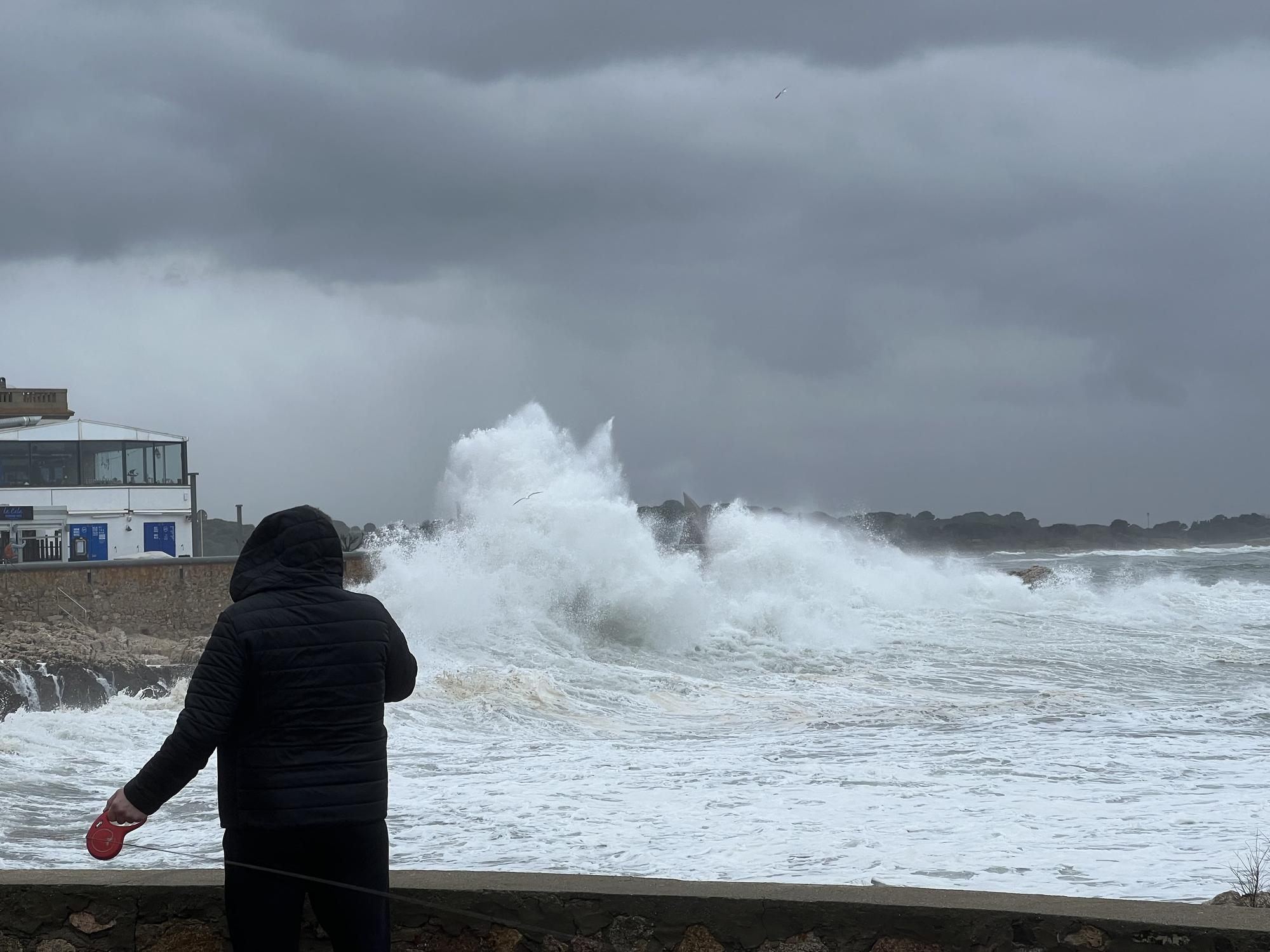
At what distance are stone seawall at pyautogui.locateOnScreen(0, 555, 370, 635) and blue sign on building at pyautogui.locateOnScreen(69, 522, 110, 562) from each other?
673 cm

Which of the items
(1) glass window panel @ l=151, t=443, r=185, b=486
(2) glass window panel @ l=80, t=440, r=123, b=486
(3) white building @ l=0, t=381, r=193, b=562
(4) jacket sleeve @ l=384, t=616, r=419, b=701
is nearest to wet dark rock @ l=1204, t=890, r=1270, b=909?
(4) jacket sleeve @ l=384, t=616, r=419, b=701

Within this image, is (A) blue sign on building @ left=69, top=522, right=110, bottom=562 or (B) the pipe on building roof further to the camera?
(B) the pipe on building roof

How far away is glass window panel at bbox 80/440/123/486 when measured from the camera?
31641 mm

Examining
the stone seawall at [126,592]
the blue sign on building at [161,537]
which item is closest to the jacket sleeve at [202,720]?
the stone seawall at [126,592]

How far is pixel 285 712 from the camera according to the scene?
9.16ft

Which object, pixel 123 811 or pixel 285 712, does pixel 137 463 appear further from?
pixel 285 712

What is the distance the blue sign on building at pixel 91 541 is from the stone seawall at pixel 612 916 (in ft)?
95.9

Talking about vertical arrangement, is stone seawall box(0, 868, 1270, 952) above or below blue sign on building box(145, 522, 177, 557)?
below

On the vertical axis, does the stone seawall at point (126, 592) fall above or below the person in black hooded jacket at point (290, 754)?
below

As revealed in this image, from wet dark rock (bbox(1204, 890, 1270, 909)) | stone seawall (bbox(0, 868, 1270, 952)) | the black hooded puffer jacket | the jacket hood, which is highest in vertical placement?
the jacket hood

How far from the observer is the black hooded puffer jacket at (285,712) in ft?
9.06

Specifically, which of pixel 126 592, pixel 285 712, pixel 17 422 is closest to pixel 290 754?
pixel 285 712

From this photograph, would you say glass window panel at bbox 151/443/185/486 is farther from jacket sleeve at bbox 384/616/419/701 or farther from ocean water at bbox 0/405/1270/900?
jacket sleeve at bbox 384/616/419/701

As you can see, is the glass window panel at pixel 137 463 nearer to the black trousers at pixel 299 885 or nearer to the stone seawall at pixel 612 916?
the stone seawall at pixel 612 916
